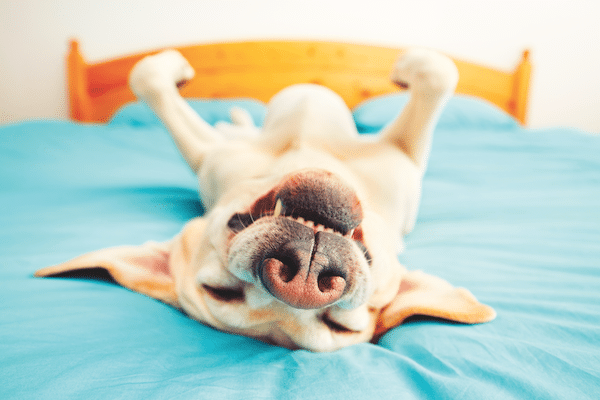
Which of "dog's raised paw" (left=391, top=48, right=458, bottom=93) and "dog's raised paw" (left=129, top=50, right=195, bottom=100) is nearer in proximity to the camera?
"dog's raised paw" (left=391, top=48, right=458, bottom=93)

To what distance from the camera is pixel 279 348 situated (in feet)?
2.31

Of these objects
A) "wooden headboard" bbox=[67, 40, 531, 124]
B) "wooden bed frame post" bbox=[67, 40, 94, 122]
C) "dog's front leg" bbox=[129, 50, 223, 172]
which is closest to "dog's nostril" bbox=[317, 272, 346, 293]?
"dog's front leg" bbox=[129, 50, 223, 172]

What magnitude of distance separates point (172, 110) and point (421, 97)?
2.78 ft

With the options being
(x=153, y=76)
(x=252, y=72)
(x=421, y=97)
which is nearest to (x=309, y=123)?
(x=421, y=97)

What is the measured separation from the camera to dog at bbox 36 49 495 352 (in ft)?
2.11

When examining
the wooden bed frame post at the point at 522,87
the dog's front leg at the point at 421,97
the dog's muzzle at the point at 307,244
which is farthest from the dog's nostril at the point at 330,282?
the wooden bed frame post at the point at 522,87

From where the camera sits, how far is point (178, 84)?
61.9 inches

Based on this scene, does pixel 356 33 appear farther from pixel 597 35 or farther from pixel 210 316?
pixel 210 316

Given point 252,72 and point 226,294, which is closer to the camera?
point 226,294

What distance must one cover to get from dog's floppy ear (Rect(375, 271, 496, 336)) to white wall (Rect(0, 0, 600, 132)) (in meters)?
3.24

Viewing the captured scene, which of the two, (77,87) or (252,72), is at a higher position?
(252,72)

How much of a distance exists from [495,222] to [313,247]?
93 cm

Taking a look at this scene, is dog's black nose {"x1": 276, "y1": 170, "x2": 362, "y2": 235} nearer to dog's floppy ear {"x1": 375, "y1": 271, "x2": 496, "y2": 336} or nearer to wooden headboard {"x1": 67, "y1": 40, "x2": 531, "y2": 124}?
dog's floppy ear {"x1": 375, "y1": 271, "x2": 496, "y2": 336}

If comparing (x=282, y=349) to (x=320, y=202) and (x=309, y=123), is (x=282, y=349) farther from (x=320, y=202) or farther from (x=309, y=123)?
(x=309, y=123)
